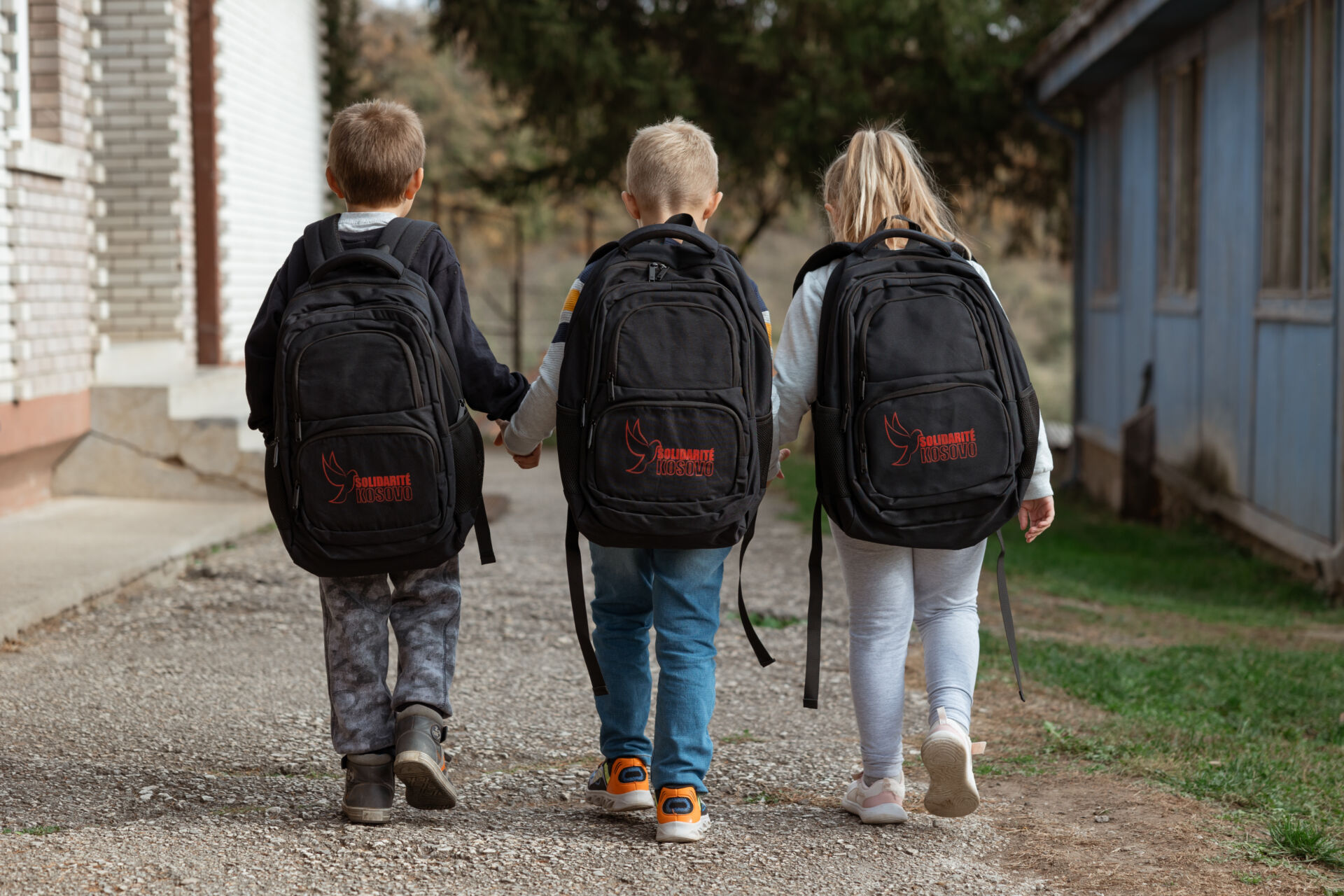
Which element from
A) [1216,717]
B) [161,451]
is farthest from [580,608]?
[161,451]

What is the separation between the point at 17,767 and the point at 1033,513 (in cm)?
278

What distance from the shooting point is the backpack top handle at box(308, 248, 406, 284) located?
3.00 meters

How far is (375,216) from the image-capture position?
3193 mm

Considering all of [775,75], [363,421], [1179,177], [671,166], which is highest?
[775,75]

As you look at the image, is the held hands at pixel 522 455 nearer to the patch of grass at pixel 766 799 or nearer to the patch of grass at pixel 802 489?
the patch of grass at pixel 766 799

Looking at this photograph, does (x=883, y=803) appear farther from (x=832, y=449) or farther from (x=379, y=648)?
(x=379, y=648)

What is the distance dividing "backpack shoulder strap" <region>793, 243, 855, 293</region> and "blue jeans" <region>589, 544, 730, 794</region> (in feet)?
2.31

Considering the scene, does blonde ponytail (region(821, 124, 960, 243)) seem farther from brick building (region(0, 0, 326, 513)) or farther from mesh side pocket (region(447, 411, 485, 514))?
brick building (region(0, 0, 326, 513))

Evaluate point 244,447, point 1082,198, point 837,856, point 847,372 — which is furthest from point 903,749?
point 1082,198

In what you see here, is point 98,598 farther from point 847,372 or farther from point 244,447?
point 847,372

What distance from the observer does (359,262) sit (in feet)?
10.0

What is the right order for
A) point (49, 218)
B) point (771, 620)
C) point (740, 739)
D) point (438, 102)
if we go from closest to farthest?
point (740, 739) → point (771, 620) → point (49, 218) → point (438, 102)

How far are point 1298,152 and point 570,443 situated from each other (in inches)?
246

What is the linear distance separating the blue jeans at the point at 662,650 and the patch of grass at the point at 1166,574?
424 centimetres
